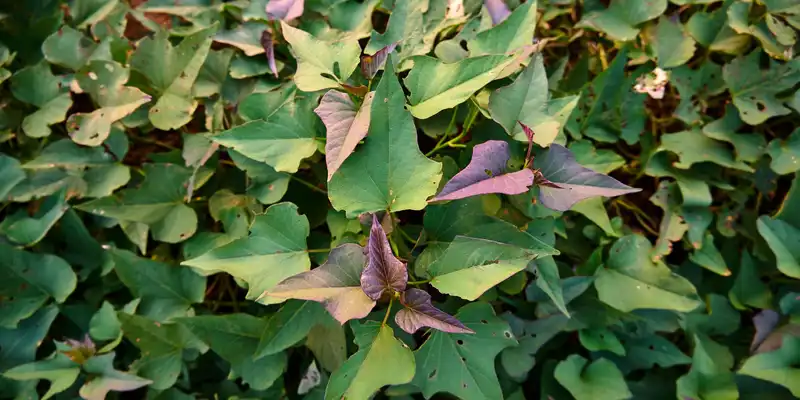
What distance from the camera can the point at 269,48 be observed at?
1.15 m

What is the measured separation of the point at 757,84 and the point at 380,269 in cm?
100

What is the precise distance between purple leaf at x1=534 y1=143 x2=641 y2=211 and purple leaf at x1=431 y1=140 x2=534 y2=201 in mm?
63

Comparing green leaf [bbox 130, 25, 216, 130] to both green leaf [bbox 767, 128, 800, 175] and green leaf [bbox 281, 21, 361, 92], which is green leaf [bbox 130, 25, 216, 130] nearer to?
green leaf [bbox 281, 21, 361, 92]

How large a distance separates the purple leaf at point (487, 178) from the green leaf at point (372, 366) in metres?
0.23

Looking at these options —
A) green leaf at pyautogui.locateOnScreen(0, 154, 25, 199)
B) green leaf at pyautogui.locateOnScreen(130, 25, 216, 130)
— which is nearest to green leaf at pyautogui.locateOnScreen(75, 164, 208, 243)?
green leaf at pyautogui.locateOnScreen(130, 25, 216, 130)

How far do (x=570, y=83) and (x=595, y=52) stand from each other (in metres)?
0.14

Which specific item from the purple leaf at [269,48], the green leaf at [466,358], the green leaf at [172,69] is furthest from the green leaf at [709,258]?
the green leaf at [172,69]

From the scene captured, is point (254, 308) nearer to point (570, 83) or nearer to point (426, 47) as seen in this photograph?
point (426, 47)

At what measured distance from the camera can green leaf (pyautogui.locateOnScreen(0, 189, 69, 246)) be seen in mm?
1224

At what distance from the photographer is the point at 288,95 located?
107 centimetres

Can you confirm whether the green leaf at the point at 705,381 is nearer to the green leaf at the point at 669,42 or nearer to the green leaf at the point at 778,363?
the green leaf at the point at 778,363

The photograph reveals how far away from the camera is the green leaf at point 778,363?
1078mm

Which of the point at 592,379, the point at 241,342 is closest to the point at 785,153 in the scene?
the point at 592,379

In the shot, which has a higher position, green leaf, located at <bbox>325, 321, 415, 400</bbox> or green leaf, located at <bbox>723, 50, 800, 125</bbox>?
green leaf, located at <bbox>723, 50, 800, 125</bbox>
